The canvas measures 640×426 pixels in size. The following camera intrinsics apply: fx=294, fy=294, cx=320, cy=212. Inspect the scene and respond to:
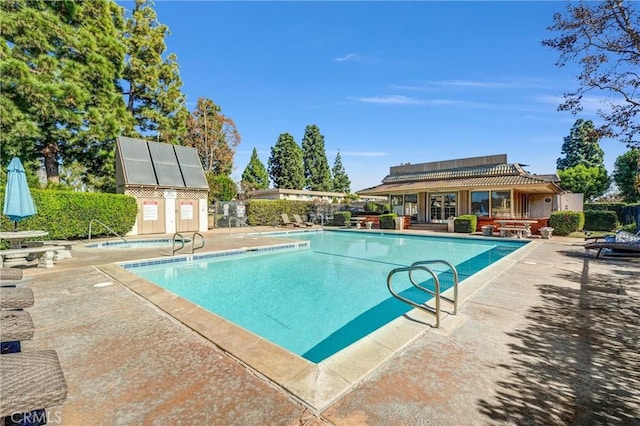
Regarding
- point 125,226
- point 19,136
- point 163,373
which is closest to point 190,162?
point 125,226

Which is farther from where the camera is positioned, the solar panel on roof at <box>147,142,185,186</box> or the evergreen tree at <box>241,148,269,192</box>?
the evergreen tree at <box>241,148,269,192</box>

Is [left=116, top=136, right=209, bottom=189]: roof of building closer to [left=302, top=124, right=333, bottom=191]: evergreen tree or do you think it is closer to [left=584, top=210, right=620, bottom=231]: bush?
[left=584, top=210, right=620, bottom=231]: bush

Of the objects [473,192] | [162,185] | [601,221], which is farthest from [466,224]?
[162,185]

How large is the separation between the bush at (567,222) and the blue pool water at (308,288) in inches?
171

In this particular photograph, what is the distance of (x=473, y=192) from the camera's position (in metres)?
19.4

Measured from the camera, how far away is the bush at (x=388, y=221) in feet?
62.9

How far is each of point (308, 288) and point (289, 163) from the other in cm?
3962

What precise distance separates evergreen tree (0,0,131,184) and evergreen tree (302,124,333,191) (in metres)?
31.1

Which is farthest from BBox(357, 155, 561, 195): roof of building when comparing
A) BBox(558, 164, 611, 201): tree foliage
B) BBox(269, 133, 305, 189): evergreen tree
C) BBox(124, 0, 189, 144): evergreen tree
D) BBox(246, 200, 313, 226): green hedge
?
BBox(269, 133, 305, 189): evergreen tree

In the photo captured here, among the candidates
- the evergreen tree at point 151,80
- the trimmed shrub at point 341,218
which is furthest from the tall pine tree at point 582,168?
the evergreen tree at point 151,80

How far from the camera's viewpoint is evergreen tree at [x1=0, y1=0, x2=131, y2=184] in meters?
13.7

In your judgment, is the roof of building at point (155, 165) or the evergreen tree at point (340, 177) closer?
the roof of building at point (155, 165)

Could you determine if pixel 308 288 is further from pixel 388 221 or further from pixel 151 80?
pixel 151 80

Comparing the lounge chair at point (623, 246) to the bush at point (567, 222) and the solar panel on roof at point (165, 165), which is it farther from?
the solar panel on roof at point (165, 165)
